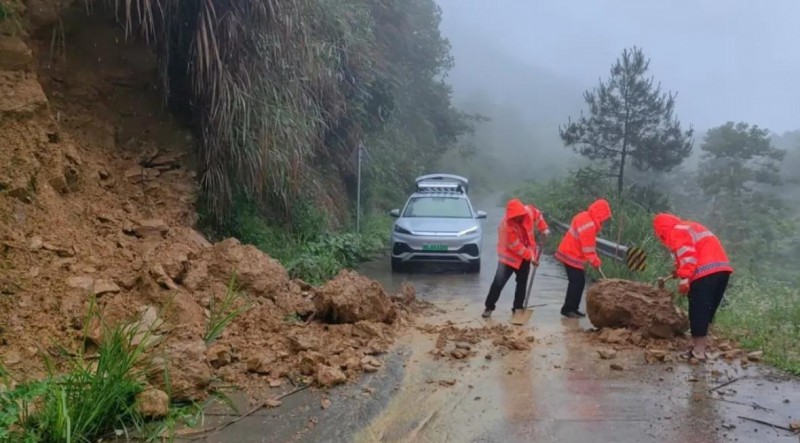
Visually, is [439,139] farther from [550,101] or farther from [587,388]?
[550,101]

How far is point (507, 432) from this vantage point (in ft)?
12.9

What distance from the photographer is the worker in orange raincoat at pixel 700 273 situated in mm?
5543

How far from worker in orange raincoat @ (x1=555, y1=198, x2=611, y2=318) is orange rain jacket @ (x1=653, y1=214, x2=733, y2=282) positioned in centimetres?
154

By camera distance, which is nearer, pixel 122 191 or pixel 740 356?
pixel 740 356

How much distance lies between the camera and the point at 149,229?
617 centimetres

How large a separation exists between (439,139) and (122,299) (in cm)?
2720

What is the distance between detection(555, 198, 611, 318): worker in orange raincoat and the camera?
739cm

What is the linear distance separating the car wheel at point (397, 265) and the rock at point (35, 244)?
7.01 m

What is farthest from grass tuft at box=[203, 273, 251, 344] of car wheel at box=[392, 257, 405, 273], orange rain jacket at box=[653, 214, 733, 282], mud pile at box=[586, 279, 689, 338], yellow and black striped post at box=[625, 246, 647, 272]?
car wheel at box=[392, 257, 405, 273]

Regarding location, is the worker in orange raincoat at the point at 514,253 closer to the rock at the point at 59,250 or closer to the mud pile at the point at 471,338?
the mud pile at the point at 471,338

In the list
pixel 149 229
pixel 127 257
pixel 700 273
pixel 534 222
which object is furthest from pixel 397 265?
pixel 700 273

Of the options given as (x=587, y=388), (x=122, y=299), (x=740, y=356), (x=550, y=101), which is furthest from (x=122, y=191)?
(x=550, y=101)

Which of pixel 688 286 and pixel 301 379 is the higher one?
pixel 688 286

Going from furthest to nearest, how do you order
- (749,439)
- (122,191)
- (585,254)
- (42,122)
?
1. (585,254)
2. (122,191)
3. (42,122)
4. (749,439)
